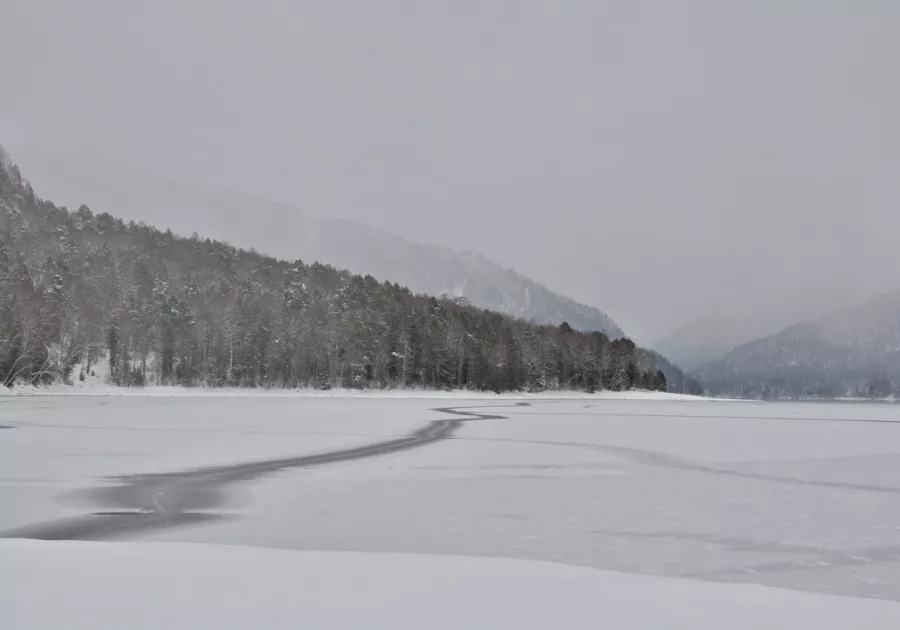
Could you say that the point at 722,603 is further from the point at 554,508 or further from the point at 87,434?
the point at 87,434

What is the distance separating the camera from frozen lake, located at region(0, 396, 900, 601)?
9688 mm

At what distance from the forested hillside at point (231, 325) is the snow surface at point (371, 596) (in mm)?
73843

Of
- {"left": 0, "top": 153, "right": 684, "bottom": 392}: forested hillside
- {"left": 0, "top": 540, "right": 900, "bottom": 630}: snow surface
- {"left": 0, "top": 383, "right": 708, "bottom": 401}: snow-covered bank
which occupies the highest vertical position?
{"left": 0, "top": 153, "right": 684, "bottom": 392}: forested hillside

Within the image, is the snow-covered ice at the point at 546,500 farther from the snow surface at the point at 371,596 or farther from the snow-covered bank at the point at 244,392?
the snow-covered bank at the point at 244,392

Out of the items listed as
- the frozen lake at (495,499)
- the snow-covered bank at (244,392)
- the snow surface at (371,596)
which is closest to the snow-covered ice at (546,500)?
the frozen lake at (495,499)

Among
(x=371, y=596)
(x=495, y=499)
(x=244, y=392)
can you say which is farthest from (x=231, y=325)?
(x=371, y=596)

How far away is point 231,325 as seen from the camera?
301ft

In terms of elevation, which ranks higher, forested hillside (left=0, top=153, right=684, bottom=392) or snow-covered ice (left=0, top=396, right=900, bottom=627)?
forested hillside (left=0, top=153, right=684, bottom=392)

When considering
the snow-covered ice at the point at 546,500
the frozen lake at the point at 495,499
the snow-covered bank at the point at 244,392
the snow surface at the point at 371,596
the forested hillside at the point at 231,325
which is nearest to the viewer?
the snow surface at the point at 371,596

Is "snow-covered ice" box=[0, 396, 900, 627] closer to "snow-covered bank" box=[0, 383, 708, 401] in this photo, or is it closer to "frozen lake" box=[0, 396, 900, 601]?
"frozen lake" box=[0, 396, 900, 601]

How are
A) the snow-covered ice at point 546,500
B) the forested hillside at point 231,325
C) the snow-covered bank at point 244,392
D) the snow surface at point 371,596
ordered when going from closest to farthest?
the snow surface at point 371,596, the snow-covered ice at point 546,500, the snow-covered bank at point 244,392, the forested hillside at point 231,325

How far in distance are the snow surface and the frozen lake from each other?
2.74ft

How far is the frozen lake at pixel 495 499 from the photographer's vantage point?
969 centimetres

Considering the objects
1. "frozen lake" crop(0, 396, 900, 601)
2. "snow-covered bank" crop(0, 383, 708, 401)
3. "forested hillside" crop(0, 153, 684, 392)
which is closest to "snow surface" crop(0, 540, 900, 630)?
"frozen lake" crop(0, 396, 900, 601)
